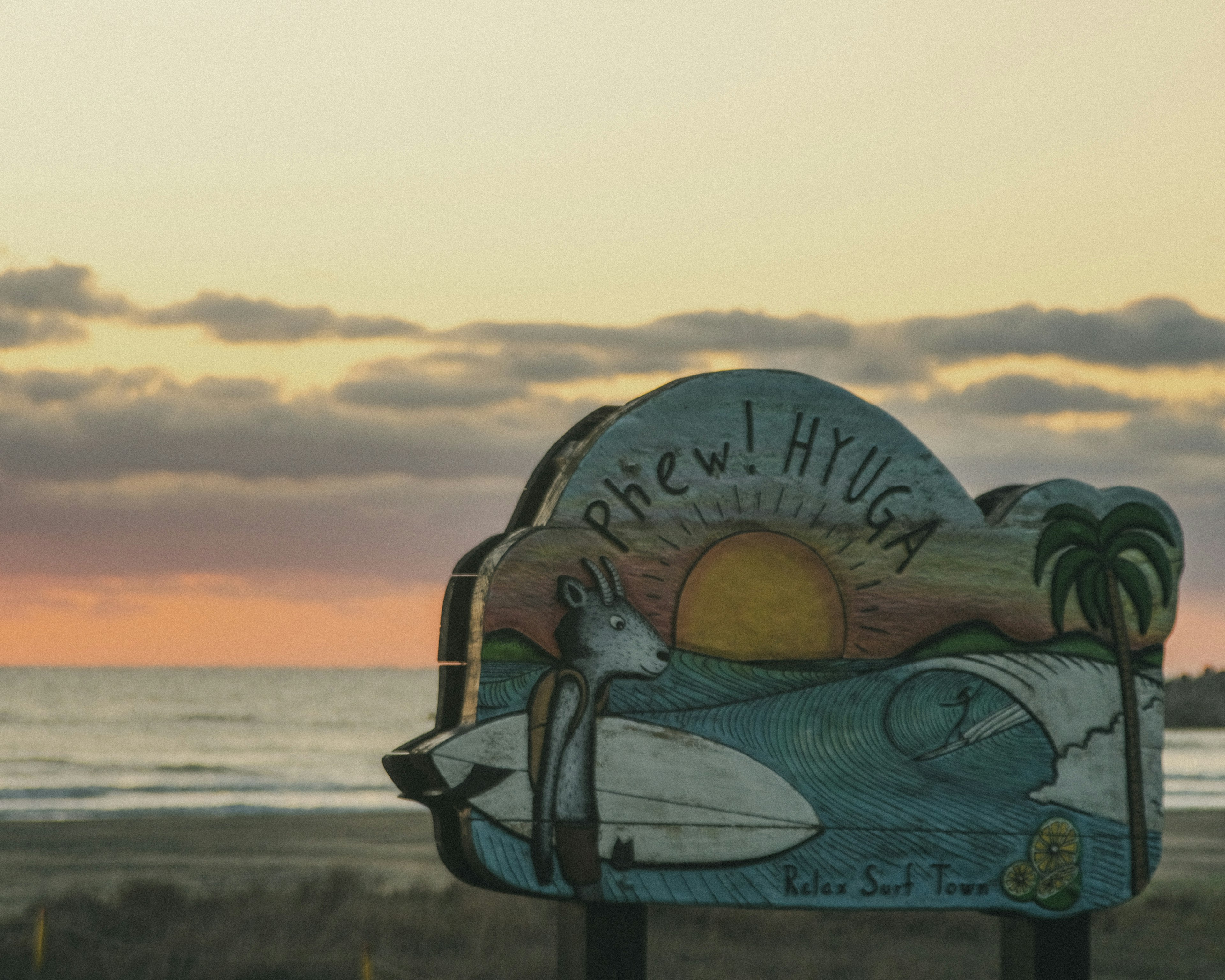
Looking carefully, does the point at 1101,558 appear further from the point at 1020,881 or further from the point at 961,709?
the point at 1020,881

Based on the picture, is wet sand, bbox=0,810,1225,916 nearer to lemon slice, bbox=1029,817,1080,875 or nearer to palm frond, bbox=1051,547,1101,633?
lemon slice, bbox=1029,817,1080,875

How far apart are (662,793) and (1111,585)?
228 centimetres

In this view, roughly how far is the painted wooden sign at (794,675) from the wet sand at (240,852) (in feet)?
39.4

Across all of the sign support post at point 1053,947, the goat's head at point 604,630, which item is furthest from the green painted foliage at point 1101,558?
the goat's head at point 604,630

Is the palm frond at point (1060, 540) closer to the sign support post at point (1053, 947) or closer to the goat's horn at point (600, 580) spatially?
the sign support post at point (1053, 947)

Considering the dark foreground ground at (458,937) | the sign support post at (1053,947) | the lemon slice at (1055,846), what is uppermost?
the lemon slice at (1055,846)

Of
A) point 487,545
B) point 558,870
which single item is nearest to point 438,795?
point 558,870

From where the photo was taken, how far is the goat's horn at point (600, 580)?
6527 mm

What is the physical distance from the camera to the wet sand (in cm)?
2033

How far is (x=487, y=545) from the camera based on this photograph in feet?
22.0

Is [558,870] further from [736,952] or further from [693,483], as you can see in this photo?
[736,952]

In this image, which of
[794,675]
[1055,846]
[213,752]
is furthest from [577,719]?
[213,752]

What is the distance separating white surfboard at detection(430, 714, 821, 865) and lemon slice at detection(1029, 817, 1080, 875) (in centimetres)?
105

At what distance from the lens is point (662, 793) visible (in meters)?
6.64
